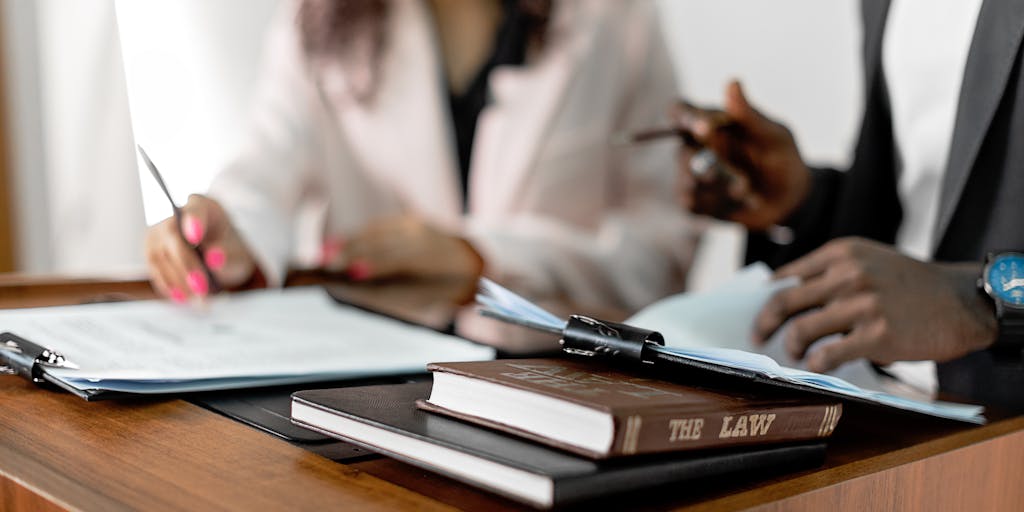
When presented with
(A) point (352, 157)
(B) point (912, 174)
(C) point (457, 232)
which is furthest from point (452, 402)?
(A) point (352, 157)

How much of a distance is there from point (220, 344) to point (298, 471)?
0.90 feet

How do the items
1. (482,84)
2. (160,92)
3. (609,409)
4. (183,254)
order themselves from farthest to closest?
(482,84), (160,92), (183,254), (609,409)

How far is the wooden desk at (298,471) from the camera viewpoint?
362 mm

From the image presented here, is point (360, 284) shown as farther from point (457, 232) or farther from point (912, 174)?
point (912, 174)

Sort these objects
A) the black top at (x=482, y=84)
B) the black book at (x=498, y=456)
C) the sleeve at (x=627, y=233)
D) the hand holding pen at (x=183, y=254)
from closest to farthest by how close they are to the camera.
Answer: the black book at (x=498, y=456)
the hand holding pen at (x=183, y=254)
the sleeve at (x=627, y=233)
the black top at (x=482, y=84)

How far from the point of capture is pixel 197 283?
0.82 metres

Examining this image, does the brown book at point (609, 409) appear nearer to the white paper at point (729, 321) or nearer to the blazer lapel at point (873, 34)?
the white paper at point (729, 321)

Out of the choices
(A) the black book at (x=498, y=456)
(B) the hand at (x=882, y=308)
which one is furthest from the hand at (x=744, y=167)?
(A) the black book at (x=498, y=456)

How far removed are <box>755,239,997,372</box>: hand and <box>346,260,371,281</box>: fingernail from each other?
0.86 metres

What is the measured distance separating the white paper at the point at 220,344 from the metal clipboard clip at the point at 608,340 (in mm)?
187

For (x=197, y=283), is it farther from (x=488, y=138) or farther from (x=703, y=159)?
(x=488, y=138)

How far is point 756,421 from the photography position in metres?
0.39

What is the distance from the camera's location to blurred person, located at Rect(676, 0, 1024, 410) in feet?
1.93

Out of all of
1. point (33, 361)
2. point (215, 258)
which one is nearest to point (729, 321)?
point (33, 361)
